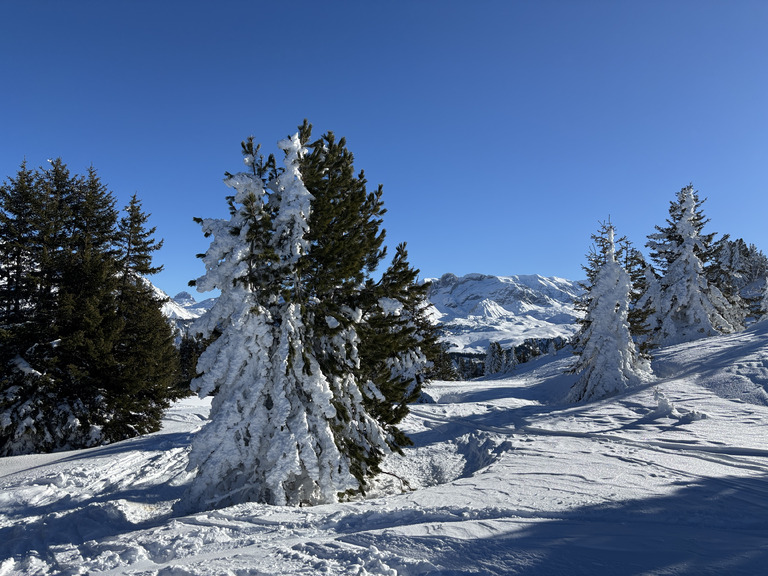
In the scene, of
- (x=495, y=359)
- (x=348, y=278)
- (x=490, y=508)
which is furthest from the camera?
(x=495, y=359)

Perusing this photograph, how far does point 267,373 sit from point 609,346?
1484 cm

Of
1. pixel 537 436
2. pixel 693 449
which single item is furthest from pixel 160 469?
pixel 693 449

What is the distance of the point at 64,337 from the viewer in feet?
56.5

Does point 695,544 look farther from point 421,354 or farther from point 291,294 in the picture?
point 421,354

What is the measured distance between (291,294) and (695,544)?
26.6ft

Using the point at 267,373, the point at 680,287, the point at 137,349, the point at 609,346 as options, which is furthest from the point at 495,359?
the point at 267,373

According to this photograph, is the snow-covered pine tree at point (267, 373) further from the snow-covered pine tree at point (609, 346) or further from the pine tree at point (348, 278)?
the snow-covered pine tree at point (609, 346)

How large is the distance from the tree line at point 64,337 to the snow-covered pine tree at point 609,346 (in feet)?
65.8

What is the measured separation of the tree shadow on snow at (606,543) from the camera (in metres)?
4.10

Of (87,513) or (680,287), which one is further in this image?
(680,287)

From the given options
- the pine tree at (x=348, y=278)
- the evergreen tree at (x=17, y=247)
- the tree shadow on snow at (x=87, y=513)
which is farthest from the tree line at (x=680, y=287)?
the evergreen tree at (x=17, y=247)

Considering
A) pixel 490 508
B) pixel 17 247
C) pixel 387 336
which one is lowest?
pixel 490 508

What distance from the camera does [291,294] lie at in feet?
31.5

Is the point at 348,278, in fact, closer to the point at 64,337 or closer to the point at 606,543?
the point at 606,543
